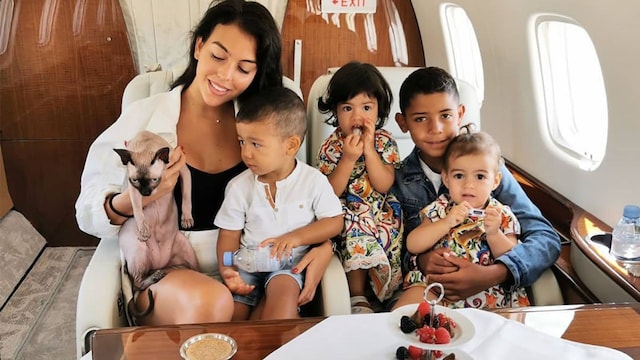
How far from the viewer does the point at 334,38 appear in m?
4.26

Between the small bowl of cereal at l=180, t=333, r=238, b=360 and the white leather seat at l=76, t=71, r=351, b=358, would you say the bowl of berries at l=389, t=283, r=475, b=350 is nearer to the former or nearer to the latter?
the small bowl of cereal at l=180, t=333, r=238, b=360

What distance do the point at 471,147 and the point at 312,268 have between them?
25.1 inches

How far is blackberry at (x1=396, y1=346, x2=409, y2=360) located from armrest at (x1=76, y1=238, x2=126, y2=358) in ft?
2.92

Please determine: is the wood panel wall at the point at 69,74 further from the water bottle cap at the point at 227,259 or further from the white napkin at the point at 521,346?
the white napkin at the point at 521,346

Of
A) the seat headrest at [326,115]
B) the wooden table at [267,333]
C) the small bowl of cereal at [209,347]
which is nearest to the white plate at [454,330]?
the wooden table at [267,333]

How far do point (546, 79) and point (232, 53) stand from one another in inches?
56.2

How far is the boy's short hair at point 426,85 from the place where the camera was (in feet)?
7.49

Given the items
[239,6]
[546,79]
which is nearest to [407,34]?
[546,79]

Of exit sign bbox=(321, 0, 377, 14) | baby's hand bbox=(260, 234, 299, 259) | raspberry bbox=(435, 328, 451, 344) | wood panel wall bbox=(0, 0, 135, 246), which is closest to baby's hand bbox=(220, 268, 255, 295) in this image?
baby's hand bbox=(260, 234, 299, 259)

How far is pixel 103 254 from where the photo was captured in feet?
7.00

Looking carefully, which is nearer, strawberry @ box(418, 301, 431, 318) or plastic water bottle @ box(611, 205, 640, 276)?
strawberry @ box(418, 301, 431, 318)

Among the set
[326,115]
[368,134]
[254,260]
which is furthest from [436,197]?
[254,260]

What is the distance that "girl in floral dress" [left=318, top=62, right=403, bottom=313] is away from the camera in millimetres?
2283

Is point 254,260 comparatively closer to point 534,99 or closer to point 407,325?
point 407,325
